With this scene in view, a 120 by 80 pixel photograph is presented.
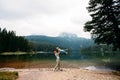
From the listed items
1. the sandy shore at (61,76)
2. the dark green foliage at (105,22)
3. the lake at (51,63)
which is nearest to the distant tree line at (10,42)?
the lake at (51,63)

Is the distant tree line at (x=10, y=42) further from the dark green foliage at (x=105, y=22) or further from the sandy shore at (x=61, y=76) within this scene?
the sandy shore at (x=61, y=76)

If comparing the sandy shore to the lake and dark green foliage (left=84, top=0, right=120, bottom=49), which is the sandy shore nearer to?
dark green foliage (left=84, top=0, right=120, bottom=49)

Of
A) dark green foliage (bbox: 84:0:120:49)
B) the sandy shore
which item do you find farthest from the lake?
the sandy shore

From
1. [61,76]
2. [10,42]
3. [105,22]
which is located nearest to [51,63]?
[105,22]

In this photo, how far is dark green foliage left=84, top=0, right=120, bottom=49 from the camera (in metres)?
36.7

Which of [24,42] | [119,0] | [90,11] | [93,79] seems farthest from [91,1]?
[24,42]

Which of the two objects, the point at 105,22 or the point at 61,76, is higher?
the point at 105,22

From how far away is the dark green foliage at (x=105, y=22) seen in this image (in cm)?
3672

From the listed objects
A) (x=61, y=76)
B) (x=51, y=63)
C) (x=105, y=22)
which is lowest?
(x=51, y=63)

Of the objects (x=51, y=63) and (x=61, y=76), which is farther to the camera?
(x=51, y=63)

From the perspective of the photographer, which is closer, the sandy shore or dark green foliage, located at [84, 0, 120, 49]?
the sandy shore

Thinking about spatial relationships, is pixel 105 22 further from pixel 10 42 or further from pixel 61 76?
pixel 10 42

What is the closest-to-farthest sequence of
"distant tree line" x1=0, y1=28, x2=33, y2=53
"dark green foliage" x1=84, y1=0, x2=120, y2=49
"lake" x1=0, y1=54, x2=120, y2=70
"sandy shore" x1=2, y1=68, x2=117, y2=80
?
"sandy shore" x1=2, y1=68, x2=117, y2=80 < "dark green foliage" x1=84, y1=0, x2=120, y2=49 < "lake" x1=0, y1=54, x2=120, y2=70 < "distant tree line" x1=0, y1=28, x2=33, y2=53

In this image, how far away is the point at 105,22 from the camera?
38.2 meters
